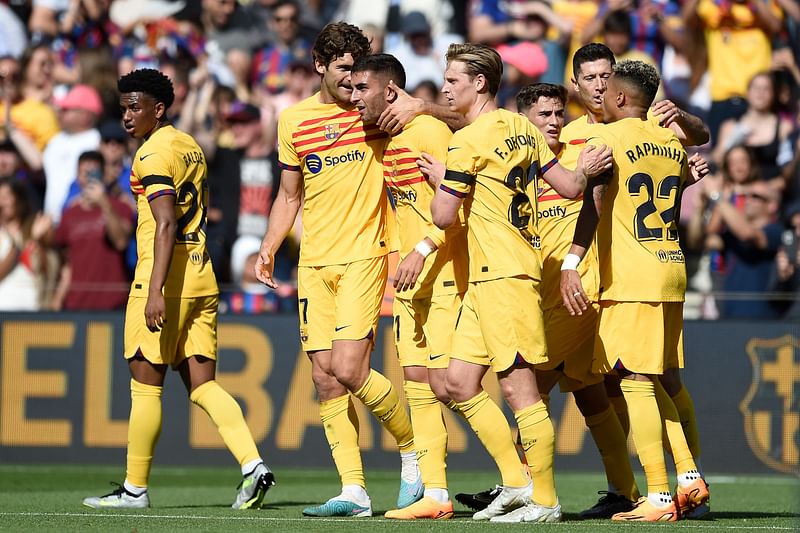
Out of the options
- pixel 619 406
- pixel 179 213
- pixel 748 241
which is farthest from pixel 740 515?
pixel 748 241

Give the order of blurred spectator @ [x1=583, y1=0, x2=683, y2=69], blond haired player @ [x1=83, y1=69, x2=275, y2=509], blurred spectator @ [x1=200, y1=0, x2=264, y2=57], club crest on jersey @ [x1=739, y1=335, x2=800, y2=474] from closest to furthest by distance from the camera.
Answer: blond haired player @ [x1=83, y1=69, x2=275, y2=509]
club crest on jersey @ [x1=739, y1=335, x2=800, y2=474]
blurred spectator @ [x1=583, y1=0, x2=683, y2=69]
blurred spectator @ [x1=200, y1=0, x2=264, y2=57]

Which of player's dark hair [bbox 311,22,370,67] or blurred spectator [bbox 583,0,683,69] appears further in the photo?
blurred spectator [bbox 583,0,683,69]

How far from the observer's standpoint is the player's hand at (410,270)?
23.2ft

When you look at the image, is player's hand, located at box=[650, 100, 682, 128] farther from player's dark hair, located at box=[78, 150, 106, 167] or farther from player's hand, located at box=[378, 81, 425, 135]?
player's dark hair, located at box=[78, 150, 106, 167]

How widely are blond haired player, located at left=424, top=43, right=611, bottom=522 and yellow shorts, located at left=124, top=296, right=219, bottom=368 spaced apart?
6.12ft

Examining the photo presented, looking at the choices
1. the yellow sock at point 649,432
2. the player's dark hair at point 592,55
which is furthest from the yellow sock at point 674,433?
the player's dark hair at point 592,55

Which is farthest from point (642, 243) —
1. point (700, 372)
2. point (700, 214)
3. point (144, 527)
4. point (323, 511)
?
point (700, 214)

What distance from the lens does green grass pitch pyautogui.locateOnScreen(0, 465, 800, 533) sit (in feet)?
22.3

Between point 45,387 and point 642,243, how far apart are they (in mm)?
6932

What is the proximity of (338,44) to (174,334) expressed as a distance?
6.87 feet

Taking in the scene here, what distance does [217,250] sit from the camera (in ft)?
43.8

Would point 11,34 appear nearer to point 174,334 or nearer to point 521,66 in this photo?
point 521,66

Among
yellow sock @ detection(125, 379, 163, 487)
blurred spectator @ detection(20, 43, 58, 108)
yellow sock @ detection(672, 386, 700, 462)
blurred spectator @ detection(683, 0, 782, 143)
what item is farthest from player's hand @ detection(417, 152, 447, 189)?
blurred spectator @ detection(20, 43, 58, 108)

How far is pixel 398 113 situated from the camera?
7.58 m
